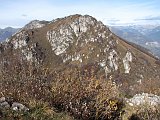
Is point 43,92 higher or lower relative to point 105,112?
higher

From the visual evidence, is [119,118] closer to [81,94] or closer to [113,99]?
[113,99]

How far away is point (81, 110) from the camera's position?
12438 mm

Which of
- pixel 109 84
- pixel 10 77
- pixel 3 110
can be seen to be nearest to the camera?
pixel 3 110

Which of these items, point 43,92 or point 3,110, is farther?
point 43,92

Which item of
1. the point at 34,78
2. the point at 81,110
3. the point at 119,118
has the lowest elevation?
the point at 119,118

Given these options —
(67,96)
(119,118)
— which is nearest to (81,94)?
(67,96)

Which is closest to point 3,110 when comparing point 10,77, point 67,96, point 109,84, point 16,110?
point 16,110

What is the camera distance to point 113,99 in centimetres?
1419

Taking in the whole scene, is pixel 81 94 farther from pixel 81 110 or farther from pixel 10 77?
pixel 10 77

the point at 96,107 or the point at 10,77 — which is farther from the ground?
the point at 10,77

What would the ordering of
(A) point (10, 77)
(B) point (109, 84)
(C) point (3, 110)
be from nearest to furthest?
(C) point (3, 110) → (A) point (10, 77) → (B) point (109, 84)

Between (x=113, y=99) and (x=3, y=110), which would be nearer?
(x=3, y=110)

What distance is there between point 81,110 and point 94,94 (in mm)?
928

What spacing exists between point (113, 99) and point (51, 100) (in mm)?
2941
